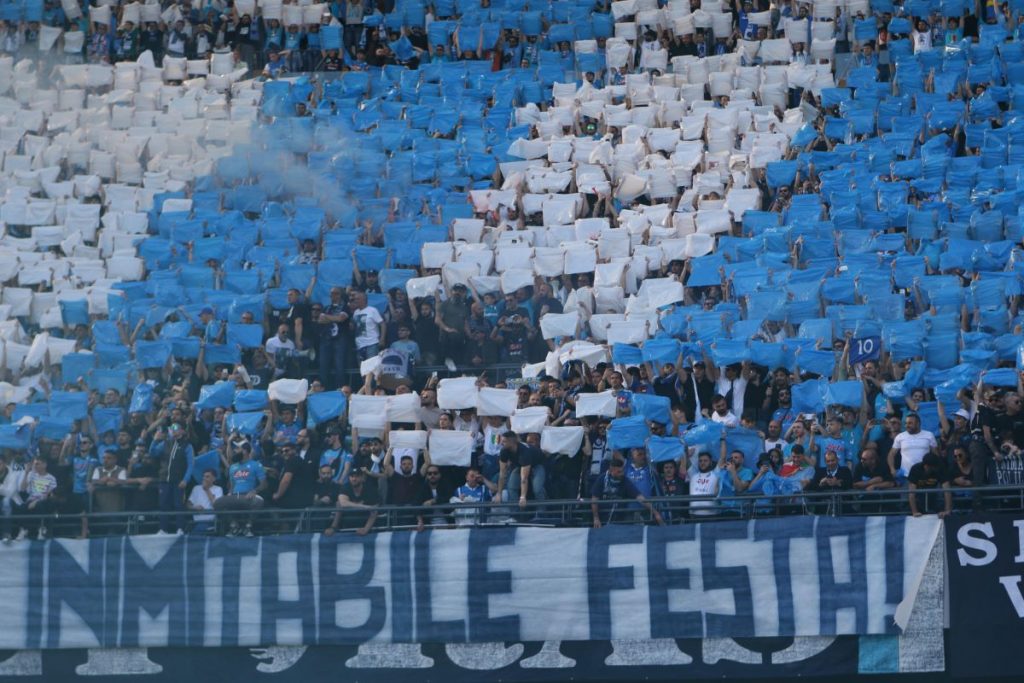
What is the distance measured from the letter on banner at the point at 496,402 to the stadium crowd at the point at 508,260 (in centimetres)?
4

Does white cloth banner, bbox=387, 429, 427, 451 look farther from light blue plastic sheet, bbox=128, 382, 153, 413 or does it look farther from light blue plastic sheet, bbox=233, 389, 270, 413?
light blue plastic sheet, bbox=128, 382, 153, 413

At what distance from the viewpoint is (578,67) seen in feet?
92.6

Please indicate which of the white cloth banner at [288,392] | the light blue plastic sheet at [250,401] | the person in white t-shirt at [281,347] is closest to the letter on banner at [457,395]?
the white cloth banner at [288,392]

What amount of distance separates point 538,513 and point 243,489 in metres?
2.80

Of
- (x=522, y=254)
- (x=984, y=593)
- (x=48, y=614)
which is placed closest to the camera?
(x=984, y=593)

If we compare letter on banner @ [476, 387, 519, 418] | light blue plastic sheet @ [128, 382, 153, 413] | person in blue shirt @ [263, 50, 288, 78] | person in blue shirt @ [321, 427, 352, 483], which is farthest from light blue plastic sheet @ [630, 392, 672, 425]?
person in blue shirt @ [263, 50, 288, 78]

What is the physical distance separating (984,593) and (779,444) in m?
2.20

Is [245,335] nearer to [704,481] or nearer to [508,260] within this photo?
[508,260]

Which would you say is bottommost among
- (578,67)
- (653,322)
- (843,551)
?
(843,551)

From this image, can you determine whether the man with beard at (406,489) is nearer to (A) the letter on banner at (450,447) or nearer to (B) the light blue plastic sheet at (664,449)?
(A) the letter on banner at (450,447)

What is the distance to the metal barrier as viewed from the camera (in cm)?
1709

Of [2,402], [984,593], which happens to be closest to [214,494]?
[2,402]

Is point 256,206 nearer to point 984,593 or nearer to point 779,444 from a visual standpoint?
point 779,444

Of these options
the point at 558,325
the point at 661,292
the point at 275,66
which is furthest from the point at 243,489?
the point at 275,66
